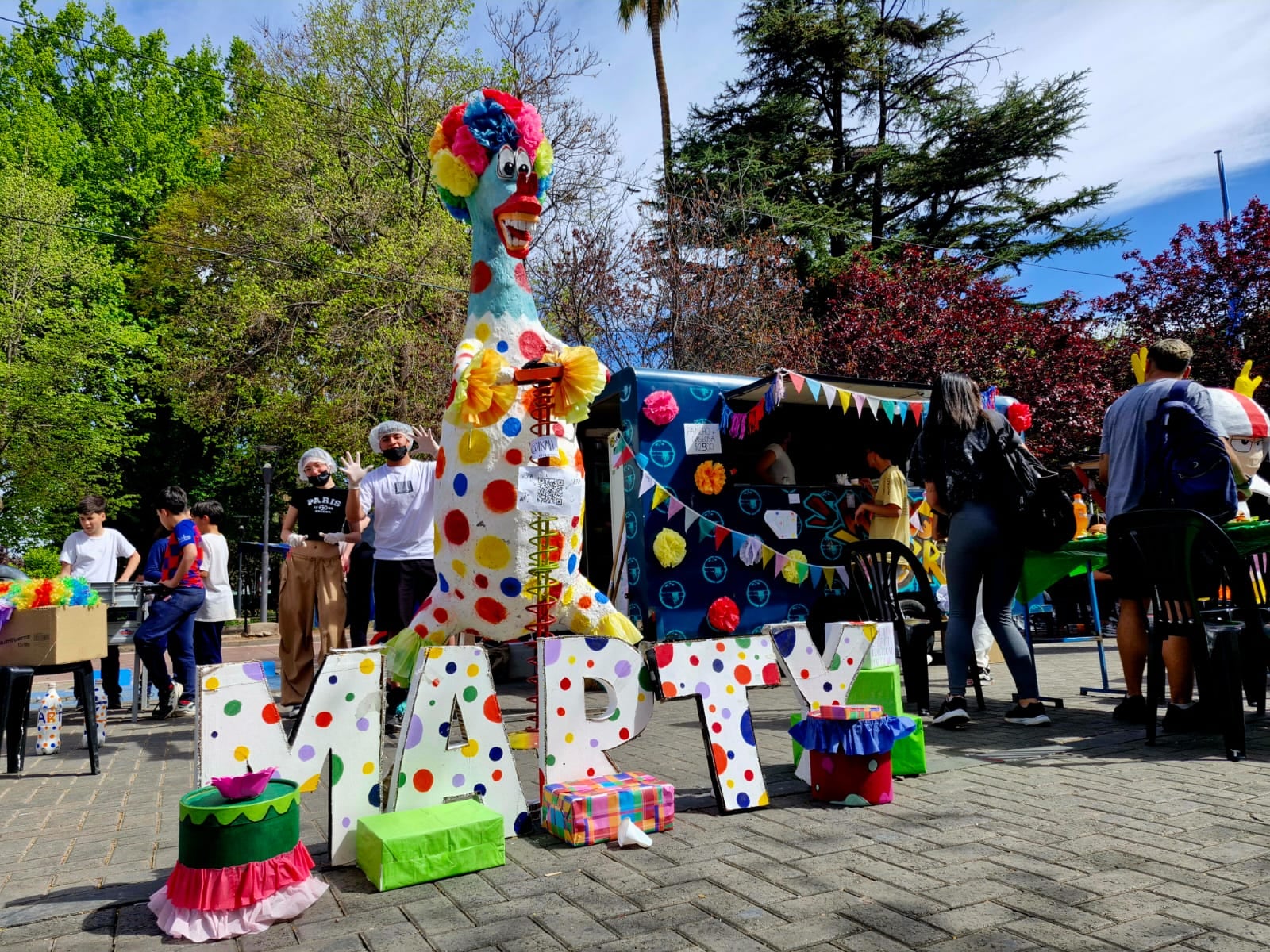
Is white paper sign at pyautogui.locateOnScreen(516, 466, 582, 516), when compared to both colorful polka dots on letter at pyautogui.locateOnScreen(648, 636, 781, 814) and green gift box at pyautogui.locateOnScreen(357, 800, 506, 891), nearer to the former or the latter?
colorful polka dots on letter at pyautogui.locateOnScreen(648, 636, 781, 814)

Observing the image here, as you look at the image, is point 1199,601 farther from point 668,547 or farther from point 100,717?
point 100,717

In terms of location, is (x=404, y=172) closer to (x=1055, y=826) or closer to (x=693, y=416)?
(x=693, y=416)

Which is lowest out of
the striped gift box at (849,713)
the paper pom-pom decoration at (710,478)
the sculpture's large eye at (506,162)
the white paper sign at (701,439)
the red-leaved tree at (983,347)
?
the striped gift box at (849,713)

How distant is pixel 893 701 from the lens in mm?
4098

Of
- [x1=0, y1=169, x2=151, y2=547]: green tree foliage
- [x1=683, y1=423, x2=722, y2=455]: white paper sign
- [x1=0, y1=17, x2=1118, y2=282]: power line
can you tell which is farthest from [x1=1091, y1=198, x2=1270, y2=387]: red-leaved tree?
[x1=0, y1=169, x2=151, y2=547]: green tree foliage

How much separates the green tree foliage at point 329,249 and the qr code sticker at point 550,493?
44.1 feet

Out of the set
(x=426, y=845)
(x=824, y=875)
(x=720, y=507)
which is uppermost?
(x=720, y=507)

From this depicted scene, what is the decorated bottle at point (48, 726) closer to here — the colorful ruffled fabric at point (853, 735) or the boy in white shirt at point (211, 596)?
the boy in white shirt at point (211, 596)

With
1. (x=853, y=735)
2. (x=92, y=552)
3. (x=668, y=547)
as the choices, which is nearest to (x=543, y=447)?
(x=853, y=735)

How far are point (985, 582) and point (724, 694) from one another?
2159 mm

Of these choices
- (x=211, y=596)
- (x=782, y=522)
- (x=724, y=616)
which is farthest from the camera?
(x=782, y=522)

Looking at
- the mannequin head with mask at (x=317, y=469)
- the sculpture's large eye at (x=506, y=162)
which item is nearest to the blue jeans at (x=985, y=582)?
the sculpture's large eye at (x=506, y=162)

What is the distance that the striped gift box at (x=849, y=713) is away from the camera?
3.52m

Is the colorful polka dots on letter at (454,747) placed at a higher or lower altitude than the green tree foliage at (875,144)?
lower
